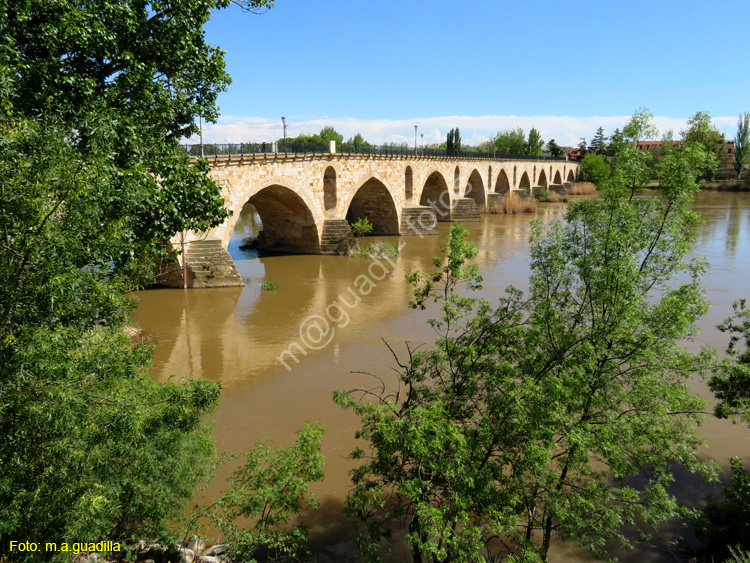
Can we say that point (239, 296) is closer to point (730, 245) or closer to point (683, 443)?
point (683, 443)

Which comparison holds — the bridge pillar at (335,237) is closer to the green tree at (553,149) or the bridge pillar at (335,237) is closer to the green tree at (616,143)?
the green tree at (616,143)

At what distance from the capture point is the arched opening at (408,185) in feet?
111

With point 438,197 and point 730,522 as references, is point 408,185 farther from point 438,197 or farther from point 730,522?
point 730,522

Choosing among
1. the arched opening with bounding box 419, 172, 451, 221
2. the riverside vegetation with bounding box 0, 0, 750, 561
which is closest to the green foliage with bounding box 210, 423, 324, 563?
the riverside vegetation with bounding box 0, 0, 750, 561

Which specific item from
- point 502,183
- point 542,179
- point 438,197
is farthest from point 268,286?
point 542,179

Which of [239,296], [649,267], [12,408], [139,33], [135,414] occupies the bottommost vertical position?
[239,296]

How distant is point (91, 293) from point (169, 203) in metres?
2.98

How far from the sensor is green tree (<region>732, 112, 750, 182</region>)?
64375 mm

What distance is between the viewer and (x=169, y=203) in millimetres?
7020

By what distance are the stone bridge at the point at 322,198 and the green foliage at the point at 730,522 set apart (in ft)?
49.4

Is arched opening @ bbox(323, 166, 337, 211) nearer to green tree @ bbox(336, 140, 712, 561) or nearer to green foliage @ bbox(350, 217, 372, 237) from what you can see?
green foliage @ bbox(350, 217, 372, 237)

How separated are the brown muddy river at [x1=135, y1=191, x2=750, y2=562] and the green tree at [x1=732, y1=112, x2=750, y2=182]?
49.1m

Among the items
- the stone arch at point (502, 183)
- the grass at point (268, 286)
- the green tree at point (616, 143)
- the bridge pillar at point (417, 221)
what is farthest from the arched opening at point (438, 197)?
the green tree at point (616, 143)

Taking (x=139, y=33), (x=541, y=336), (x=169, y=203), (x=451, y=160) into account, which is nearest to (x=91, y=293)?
(x=169, y=203)
